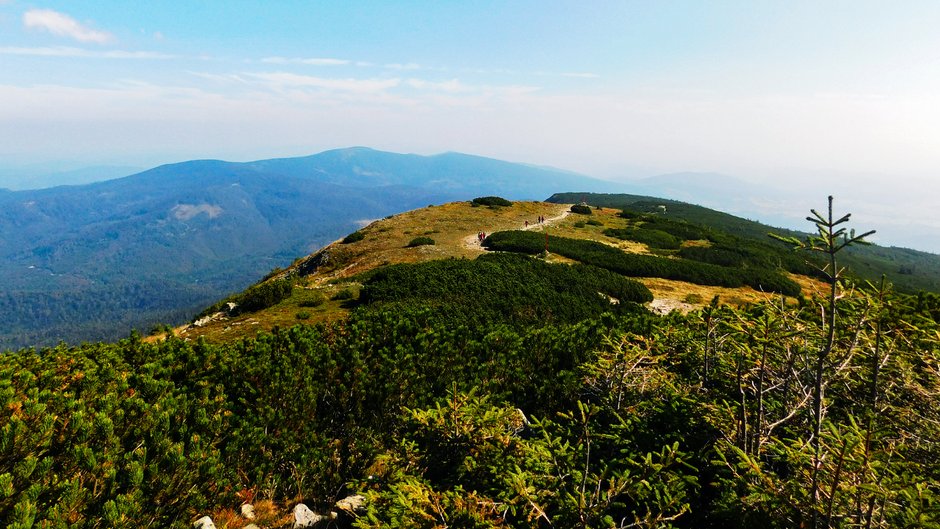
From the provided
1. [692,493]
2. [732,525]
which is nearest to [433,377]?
[692,493]

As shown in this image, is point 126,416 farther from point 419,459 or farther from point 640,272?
point 640,272

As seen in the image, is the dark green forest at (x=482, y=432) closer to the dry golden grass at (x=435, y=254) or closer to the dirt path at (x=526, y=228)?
the dry golden grass at (x=435, y=254)

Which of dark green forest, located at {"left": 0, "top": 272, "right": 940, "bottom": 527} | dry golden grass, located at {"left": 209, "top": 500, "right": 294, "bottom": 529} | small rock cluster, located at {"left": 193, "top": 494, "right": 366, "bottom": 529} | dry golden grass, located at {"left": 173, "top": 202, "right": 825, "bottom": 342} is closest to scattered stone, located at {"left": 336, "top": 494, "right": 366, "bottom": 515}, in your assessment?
small rock cluster, located at {"left": 193, "top": 494, "right": 366, "bottom": 529}

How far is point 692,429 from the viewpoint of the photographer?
5336 millimetres

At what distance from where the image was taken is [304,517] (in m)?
5.70

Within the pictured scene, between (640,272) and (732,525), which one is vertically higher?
(732,525)

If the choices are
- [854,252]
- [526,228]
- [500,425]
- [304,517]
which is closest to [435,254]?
[526,228]

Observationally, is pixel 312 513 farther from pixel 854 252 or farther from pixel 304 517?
pixel 854 252

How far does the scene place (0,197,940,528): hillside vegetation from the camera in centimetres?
376

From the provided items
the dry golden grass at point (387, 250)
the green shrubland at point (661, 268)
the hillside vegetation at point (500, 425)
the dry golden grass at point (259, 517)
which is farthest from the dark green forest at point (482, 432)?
the green shrubland at point (661, 268)

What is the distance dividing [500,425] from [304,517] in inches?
119

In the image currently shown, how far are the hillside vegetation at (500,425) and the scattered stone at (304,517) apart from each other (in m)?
0.20

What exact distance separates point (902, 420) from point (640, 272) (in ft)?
81.0

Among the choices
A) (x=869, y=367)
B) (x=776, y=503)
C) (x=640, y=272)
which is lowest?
(x=640, y=272)
